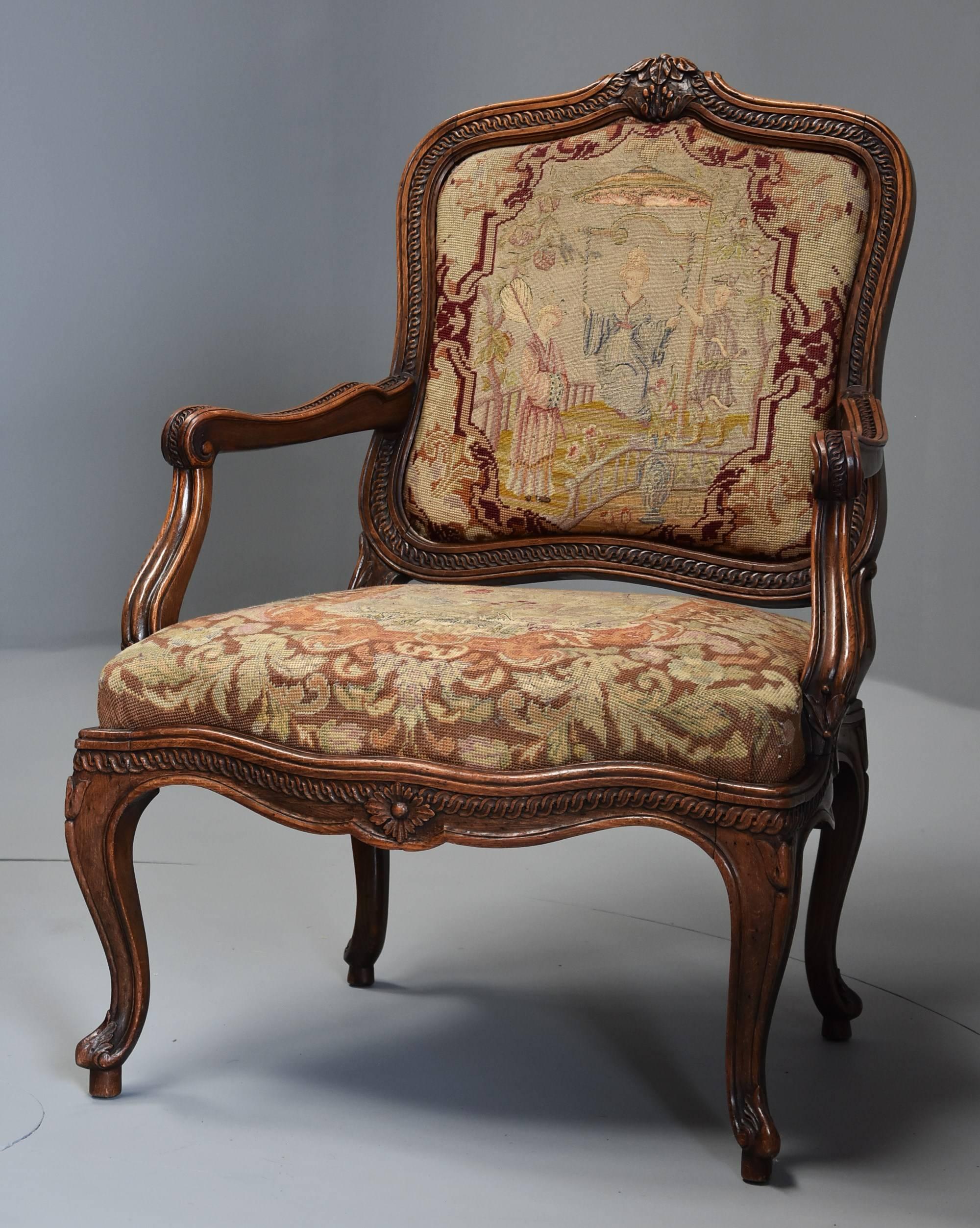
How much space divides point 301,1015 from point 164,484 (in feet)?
8.47

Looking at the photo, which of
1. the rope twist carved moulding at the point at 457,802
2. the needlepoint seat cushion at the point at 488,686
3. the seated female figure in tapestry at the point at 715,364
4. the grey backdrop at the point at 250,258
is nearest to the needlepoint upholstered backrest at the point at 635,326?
the seated female figure in tapestry at the point at 715,364

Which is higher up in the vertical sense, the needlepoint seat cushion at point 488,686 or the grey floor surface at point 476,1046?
the needlepoint seat cushion at point 488,686

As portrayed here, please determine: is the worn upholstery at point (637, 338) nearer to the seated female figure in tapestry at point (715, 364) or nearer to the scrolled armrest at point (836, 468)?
the seated female figure in tapestry at point (715, 364)

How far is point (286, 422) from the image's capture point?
1745 mm

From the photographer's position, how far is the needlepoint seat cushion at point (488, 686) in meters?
1.31

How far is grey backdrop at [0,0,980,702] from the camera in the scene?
11.8 feet

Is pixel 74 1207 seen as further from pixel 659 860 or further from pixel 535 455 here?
pixel 659 860

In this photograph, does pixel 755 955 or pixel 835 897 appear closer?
pixel 755 955

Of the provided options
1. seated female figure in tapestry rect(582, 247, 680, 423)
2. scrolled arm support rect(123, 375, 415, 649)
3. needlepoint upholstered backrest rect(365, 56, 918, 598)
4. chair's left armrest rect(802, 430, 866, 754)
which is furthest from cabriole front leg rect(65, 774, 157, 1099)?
seated female figure in tapestry rect(582, 247, 680, 423)

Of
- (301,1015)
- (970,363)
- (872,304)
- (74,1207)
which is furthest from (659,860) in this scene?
(970,363)

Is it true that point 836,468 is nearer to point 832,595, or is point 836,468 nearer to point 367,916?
point 832,595

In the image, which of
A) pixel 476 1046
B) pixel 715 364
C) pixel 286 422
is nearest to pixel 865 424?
pixel 715 364

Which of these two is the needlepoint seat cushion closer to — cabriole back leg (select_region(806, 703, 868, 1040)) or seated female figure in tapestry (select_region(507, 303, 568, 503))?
cabriole back leg (select_region(806, 703, 868, 1040))

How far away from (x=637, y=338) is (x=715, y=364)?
0.11 m
